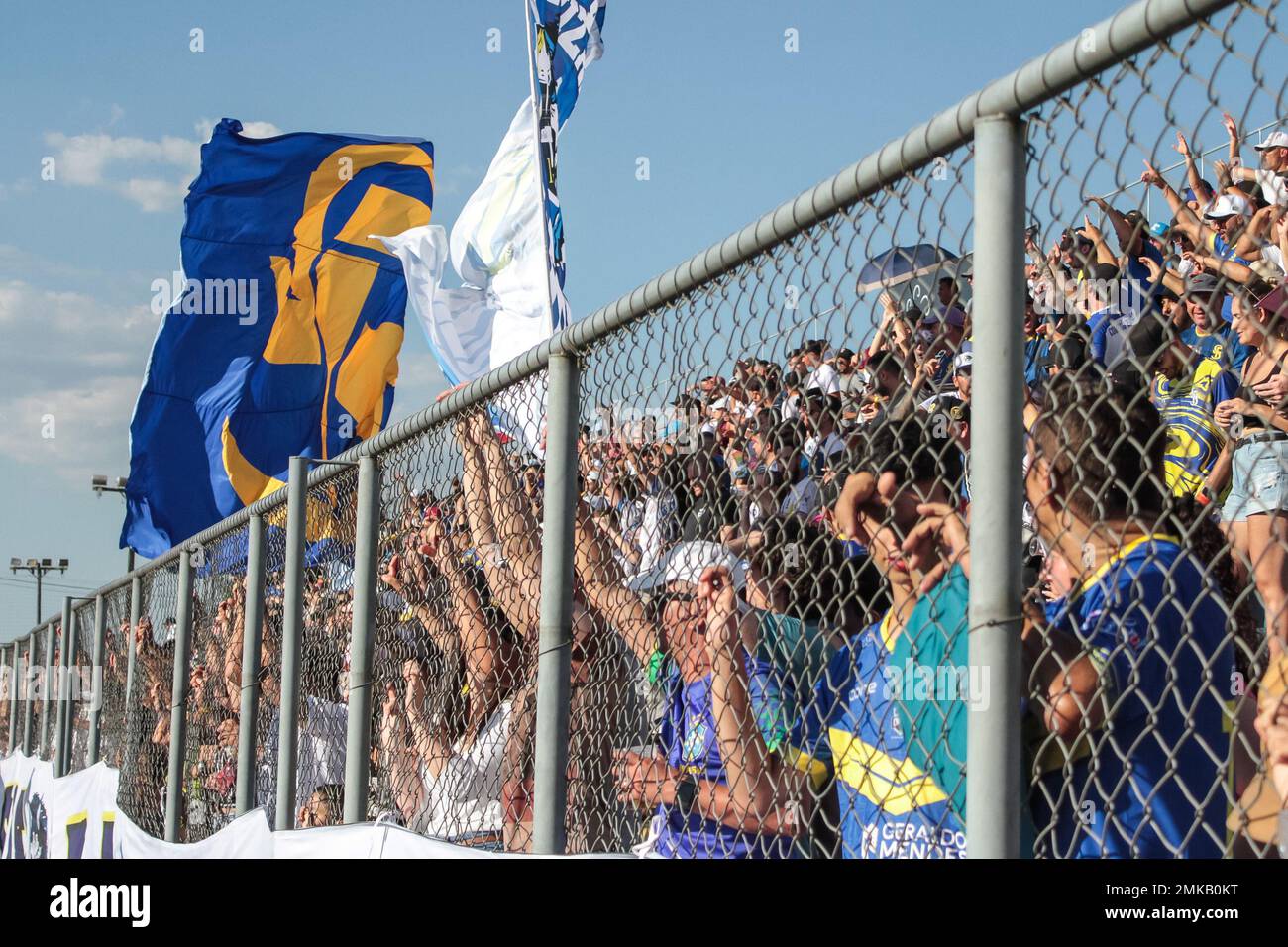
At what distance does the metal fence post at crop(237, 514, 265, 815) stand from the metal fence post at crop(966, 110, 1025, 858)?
14.6ft

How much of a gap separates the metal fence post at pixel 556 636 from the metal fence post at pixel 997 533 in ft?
5.18

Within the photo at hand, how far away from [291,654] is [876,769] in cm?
333

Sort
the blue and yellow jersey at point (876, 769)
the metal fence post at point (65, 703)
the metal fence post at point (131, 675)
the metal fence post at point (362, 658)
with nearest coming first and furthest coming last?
the blue and yellow jersey at point (876, 769) → the metal fence post at point (362, 658) → the metal fence post at point (131, 675) → the metal fence post at point (65, 703)

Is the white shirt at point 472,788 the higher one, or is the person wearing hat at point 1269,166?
the person wearing hat at point 1269,166

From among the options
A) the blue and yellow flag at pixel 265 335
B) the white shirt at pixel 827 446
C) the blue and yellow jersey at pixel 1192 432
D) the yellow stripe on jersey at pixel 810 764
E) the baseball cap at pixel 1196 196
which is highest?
the blue and yellow flag at pixel 265 335

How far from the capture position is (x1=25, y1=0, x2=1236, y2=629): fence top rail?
79.6 inches

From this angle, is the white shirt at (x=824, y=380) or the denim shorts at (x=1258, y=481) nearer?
the denim shorts at (x=1258, y=481)

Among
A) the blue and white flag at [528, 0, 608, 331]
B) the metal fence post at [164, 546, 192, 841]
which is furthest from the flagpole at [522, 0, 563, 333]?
the metal fence post at [164, 546, 192, 841]

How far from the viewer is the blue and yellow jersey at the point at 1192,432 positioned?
10.4 ft

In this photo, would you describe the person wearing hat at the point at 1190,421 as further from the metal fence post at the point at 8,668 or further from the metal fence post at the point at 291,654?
the metal fence post at the point at 8,668

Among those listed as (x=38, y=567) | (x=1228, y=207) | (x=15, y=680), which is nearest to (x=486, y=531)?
(x=1228, y=207)

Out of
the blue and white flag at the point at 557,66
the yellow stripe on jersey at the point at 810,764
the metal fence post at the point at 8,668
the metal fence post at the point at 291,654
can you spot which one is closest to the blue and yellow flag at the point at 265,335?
the metal fence post at the point at 8,668
